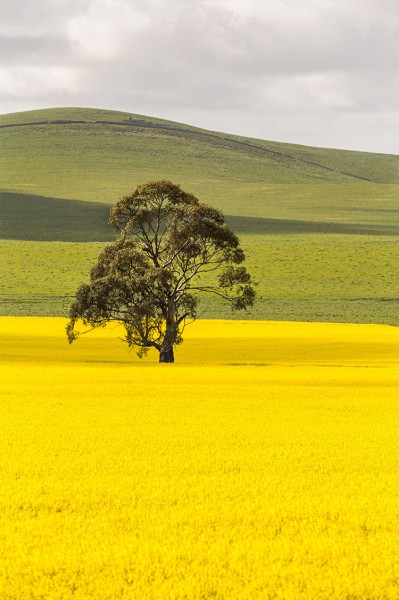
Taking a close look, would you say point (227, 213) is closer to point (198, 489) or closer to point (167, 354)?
point (167, 354)

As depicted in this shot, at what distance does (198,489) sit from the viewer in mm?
11898

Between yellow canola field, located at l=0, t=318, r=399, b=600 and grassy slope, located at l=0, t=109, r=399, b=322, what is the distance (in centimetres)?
4268

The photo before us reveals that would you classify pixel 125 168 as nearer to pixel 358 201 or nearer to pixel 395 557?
pixel 358 201

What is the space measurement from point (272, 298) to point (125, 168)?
313ft

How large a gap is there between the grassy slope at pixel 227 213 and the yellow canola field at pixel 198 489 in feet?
140

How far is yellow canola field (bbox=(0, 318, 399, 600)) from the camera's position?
8.22 meters

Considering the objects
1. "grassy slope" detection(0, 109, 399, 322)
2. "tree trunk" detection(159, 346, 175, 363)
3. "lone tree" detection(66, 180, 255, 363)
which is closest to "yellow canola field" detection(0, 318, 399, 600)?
"lone tree" detection(66, 180, 255, 363)

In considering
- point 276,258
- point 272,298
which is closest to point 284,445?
point 272,298

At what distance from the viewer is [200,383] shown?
92.1 ft

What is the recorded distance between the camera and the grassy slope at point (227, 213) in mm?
79938

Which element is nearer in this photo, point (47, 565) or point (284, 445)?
point (47, 565)

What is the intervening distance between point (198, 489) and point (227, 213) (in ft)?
393

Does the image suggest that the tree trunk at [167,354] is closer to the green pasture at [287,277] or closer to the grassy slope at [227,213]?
the green pasture at [287,277]

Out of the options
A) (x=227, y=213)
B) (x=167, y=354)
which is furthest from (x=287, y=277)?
(x=167, y=354)
